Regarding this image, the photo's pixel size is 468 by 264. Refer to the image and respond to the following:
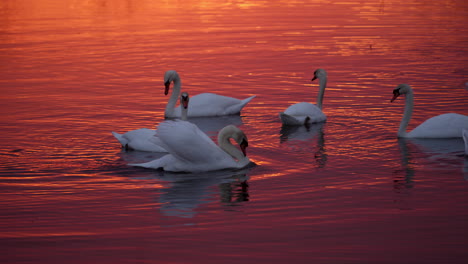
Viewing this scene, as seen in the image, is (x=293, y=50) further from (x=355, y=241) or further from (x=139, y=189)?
(x=355, y=241)

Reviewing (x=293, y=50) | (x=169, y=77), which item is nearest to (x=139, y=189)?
(x=169, y=77)

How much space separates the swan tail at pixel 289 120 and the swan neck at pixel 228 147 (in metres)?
2.82

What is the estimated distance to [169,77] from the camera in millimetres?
16234

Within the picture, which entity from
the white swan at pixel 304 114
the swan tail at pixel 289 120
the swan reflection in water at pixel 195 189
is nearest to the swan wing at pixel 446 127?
the white swan at pixel 304 114

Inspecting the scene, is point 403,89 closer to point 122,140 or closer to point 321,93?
point 321,93

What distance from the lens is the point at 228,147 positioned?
1115 cm

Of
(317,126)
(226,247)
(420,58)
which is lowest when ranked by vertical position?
(226,247)

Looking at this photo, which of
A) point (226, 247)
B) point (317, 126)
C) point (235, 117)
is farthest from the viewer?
point (235, 117)

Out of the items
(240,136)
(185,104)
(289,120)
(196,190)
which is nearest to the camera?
(196,190)

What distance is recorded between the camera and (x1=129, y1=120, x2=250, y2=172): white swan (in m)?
10.7

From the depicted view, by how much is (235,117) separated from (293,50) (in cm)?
735

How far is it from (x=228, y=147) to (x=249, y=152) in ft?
3.44

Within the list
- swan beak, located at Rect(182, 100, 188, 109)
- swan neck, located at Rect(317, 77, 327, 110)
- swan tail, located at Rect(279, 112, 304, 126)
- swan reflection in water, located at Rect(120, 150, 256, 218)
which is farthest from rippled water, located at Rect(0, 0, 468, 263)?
swan beak, located at Rect(182, 100, 188, 109)

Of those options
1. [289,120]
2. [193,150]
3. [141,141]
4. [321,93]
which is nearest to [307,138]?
[289,120]
